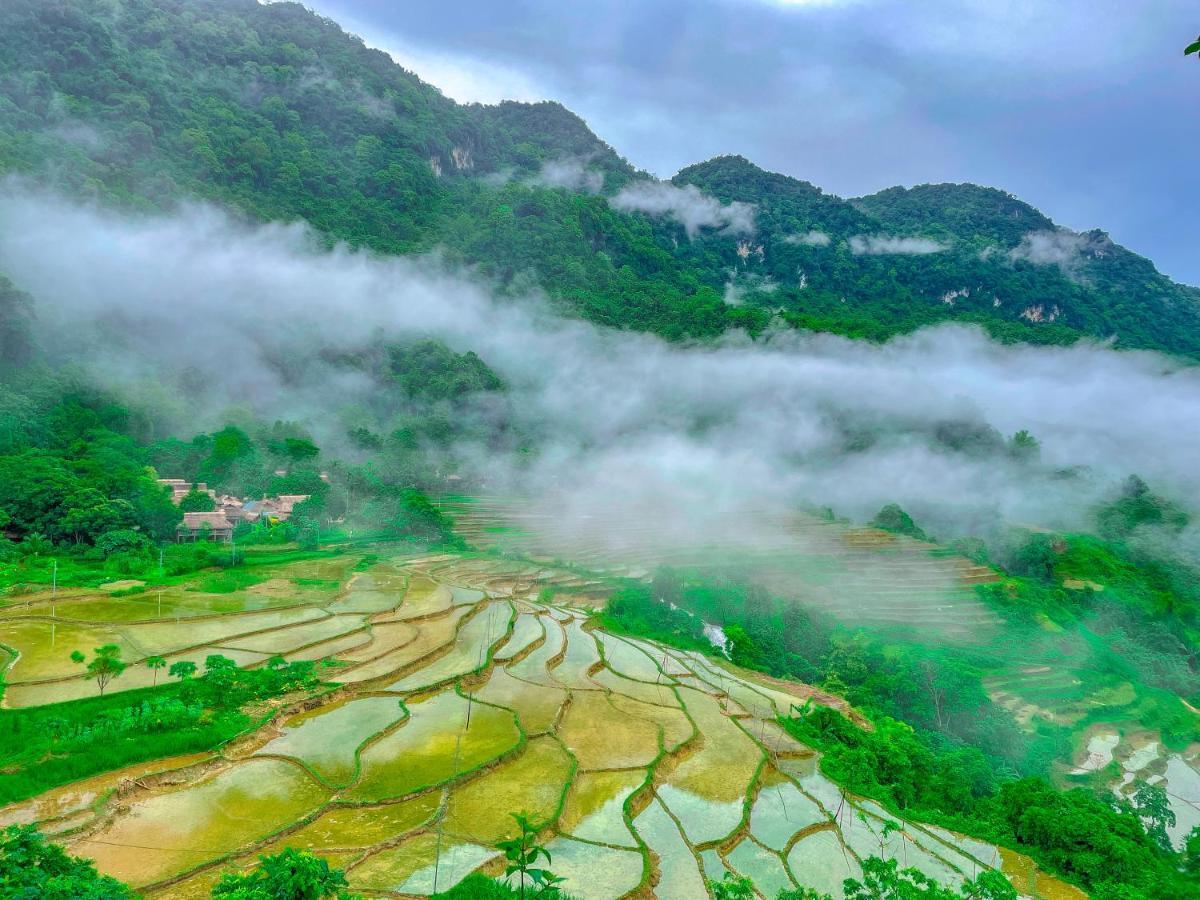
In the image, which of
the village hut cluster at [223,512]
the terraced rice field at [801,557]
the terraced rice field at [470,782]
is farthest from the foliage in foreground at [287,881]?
the village hut cluster at [223,512]

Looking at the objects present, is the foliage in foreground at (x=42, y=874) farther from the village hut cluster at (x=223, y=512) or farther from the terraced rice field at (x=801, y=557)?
the village hut cluster at (x=223, y=512)

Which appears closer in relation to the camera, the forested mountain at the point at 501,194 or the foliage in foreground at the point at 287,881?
the foliage in foreground at the point at 287,881

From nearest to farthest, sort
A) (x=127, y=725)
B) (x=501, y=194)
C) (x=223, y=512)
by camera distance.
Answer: (x=127, y=725), (x=223, y=512), (x=501, y=194)

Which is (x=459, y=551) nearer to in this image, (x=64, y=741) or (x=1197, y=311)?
(x=64, y=741)

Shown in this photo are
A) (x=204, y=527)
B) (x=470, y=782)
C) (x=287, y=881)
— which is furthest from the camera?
(x=204, y=527)

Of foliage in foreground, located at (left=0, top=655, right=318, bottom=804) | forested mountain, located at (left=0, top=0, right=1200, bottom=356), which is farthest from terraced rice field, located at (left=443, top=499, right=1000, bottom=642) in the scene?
forested mountain, located at (left=0, top=0, right=1200, bottom=356)

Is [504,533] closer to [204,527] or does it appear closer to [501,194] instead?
[204,527]

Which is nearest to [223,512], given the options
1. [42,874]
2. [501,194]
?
[42,874]
